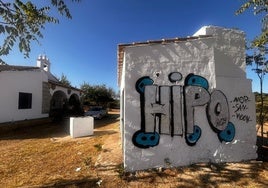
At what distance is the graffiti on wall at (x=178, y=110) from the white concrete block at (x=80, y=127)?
23.0 feet

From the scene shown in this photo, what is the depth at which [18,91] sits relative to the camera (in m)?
17.0

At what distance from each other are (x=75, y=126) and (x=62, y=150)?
118 inches

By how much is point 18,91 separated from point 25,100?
1050 millimetres

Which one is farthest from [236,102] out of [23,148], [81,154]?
[23,148]

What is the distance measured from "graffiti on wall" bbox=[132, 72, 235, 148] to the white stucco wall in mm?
13840

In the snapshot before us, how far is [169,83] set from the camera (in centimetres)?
691

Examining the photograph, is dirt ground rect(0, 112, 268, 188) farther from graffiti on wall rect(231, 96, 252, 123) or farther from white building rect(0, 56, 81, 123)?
white building rect(0, 56, 81, 123)

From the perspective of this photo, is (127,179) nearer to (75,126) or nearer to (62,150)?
(62,150)

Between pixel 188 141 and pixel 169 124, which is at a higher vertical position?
pixel 169 124

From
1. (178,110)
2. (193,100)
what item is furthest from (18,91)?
(193,100)

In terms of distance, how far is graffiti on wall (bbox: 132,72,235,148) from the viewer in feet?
22.0

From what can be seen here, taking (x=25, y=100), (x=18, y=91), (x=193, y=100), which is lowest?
(x=193, y=100)

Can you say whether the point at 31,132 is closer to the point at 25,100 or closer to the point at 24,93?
the point at 25,100

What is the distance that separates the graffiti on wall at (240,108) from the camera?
7277 millimetres
